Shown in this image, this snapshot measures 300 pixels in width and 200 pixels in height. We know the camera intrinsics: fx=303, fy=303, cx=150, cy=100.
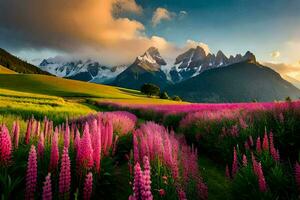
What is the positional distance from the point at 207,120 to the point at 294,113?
13.5 feet

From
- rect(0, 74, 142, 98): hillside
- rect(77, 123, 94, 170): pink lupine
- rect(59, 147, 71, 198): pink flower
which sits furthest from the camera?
rect(0, 74, 142, 98): hillside

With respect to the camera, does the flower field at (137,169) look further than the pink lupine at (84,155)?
No

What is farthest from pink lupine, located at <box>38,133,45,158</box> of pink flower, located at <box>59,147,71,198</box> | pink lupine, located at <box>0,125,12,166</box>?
pink flower, located at <box>59,147,71,198</box>

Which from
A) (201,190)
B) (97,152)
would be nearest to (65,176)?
(97,152)

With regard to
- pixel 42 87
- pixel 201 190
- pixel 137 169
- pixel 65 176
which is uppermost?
pixel 42 87

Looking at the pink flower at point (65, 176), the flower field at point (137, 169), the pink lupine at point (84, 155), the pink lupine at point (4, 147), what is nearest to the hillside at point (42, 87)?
the flower field at point (137, 169)

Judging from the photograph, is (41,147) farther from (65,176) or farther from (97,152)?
(65,176)

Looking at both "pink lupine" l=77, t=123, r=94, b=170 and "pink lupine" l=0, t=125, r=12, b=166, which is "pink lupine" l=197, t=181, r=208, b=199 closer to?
"pink lupine" l=77, t=123, r=94, b=170

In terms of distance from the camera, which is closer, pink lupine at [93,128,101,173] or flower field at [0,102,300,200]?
flower field at [0,102,300,200]

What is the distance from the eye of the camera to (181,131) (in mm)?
15172

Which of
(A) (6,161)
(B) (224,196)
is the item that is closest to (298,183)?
(B) (224,196)

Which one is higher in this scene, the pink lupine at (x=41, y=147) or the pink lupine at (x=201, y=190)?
the pink lupine at (x=41, y=147)

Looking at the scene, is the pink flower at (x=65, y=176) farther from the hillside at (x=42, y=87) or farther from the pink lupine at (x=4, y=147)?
the hillside at (x=42, y=87)

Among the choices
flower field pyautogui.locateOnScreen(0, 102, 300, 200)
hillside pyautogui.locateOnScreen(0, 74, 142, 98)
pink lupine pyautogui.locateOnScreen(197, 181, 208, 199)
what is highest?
hillside pyautogui.locateOnScreen(0, 74, 142, 98)
